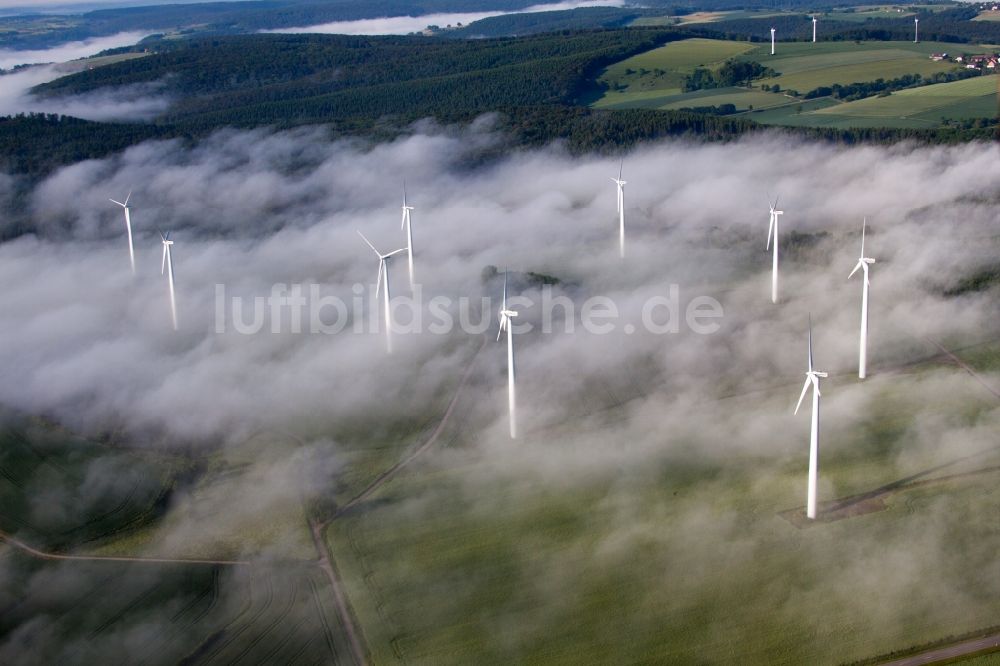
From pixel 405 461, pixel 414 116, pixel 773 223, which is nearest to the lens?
pixel 405 461

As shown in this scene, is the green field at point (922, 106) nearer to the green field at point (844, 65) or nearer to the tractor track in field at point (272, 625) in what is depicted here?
the green field at point (844, 65)

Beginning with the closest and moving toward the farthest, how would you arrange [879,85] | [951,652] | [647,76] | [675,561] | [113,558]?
[951,652] < [675,561] < [113,558] < [879,85] < [647,76]

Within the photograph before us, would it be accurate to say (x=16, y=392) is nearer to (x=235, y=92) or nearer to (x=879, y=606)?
(x=879, y=606)

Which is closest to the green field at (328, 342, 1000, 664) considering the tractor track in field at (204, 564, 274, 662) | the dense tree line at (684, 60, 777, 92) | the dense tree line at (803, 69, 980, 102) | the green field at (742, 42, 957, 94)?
the tractor track in field at (204, 564, 274, 662)

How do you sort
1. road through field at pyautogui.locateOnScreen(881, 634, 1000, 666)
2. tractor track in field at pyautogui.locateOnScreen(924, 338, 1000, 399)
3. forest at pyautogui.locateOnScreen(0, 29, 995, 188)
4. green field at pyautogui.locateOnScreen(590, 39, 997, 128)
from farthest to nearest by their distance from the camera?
green field at pyautogui.locateOnScreen(590, 39, 997, 128), forest at pyautogui.locateOnScreen(0, 29, 995, 188), tractor track in field at pyautogui.locateOnScreen(924, 338, 1000, 399), road through field at pyautogui.locateOnScreen(881, 634, 1000, 666)

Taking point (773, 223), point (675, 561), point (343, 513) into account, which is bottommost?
point (675, 561)

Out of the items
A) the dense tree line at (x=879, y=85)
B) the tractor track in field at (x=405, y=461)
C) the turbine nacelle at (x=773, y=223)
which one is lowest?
the tractor track in field at (x=405, y=461)

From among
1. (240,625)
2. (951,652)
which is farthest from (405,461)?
(951,652)

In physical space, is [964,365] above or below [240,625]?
above

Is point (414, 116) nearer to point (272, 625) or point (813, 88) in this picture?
point (813, 88)

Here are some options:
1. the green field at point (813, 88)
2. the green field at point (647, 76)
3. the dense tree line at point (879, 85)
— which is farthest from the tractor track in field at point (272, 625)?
the dense tree line at point (879, 85)

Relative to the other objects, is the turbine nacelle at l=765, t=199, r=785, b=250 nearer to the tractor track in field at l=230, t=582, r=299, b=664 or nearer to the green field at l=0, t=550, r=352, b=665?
the green field at l=0, t=550, r=352, b=665

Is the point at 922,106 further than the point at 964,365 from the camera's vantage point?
Yes
